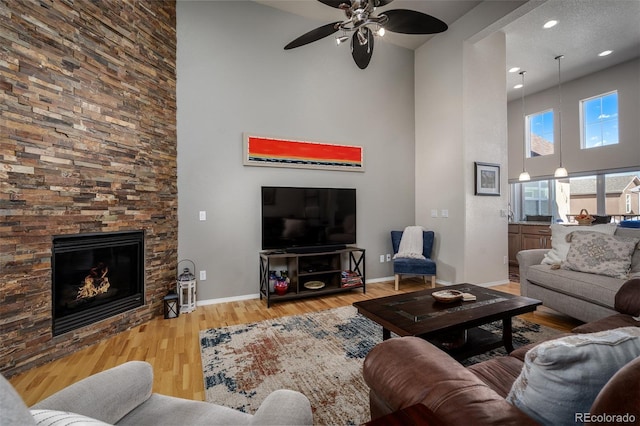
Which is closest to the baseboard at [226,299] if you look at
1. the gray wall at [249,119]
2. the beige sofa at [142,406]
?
the gray wall at [249,119]

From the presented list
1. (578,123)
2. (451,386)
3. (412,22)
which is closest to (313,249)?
(412,22)

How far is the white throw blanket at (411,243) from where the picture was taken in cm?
414

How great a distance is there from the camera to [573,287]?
254 centimetres

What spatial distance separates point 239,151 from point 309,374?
268cm

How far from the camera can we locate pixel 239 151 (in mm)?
3551

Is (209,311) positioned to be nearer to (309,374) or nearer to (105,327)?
(105,327)

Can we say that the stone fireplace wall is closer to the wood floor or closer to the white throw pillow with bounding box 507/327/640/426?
the wood floor

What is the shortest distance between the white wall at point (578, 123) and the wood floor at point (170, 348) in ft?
13.2

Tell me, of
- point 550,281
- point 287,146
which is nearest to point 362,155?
point 287,146

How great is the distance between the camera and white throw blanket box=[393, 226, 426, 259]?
13.6 ft

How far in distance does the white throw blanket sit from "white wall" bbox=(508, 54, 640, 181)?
13.1ft

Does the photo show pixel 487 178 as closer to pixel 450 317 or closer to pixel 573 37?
pixel 573 37

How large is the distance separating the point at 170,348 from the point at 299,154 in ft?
8.69

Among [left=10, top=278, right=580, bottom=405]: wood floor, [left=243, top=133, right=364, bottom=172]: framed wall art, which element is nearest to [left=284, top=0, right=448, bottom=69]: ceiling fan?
[left=243, top=133, right=364, bottom=172]: framed wall art
